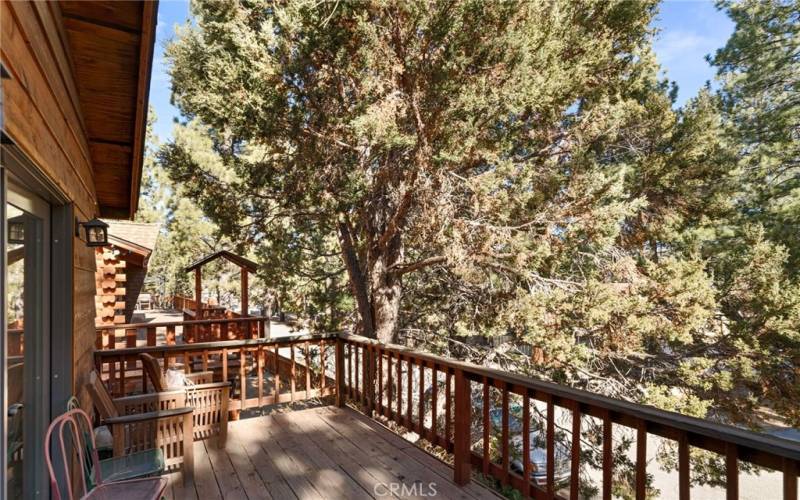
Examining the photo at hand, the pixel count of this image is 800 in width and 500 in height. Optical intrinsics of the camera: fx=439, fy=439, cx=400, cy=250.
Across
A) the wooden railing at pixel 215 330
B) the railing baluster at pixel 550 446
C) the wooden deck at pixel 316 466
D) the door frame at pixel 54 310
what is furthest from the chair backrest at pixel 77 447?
the wooden railing at pixel 215 330

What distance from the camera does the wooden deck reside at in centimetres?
304

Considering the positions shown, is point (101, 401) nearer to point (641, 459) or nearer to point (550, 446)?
point (550, 446)

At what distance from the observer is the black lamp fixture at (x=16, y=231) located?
1.65 meters

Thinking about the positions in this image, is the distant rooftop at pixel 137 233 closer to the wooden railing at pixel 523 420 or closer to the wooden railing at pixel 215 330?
the wooden railing at pixel 215 330

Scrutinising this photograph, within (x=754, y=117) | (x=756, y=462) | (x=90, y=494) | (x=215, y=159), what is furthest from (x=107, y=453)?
(x=754, y=117)

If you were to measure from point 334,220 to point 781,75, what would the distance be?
37.0 ft

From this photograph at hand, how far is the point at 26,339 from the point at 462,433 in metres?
2.57

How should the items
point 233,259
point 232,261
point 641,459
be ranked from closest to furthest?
1. point 641,459
2. point 233,259
3. point 232,261

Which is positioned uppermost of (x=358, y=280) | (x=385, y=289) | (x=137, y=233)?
(x=137, y=233)

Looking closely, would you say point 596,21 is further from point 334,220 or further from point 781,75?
→ point 781,75

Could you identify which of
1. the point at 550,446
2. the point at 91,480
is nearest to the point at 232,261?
the point at 91,480

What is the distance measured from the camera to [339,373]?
493 centimetres

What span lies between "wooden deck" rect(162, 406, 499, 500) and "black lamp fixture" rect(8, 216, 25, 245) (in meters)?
2.08

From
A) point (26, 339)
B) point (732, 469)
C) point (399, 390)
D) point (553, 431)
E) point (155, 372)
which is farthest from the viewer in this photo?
point (399, 390)
